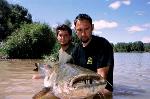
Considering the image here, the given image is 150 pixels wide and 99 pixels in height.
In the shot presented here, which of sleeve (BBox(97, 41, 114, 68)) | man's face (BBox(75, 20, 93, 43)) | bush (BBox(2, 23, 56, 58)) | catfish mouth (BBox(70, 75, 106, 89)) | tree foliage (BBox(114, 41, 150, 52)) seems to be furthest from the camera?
tree foliage (BBox(114, 41, 150, 52))

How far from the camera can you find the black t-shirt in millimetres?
4367

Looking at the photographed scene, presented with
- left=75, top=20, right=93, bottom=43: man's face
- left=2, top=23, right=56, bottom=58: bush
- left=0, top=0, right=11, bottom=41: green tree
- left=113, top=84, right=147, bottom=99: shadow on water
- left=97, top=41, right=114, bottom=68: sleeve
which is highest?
left=0, top=0, right=11, bottom=41: green tree

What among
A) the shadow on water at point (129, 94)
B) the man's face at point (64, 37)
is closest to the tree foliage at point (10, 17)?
the shadow on water at point (129, 94)

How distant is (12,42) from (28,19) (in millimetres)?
26591

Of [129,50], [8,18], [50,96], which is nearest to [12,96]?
[50,96]

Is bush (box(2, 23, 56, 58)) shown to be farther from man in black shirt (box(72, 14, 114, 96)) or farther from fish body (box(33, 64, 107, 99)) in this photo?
fish body (box(33, 64, 107, 99))

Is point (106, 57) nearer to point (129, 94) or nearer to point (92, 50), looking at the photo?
point (92, 50)

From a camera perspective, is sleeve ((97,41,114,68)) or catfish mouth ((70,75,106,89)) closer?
catfish mouth ((70,75,106,89))

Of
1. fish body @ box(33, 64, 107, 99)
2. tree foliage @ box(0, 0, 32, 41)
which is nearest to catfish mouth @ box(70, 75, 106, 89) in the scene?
fish body @ box(33, 64, 107, 99)

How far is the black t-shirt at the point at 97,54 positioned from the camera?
4367mm

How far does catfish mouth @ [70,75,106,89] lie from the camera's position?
2.96 m

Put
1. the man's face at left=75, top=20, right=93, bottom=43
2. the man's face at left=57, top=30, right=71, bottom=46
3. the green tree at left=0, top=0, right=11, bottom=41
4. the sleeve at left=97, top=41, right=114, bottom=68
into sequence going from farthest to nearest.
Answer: the green tree at left=0, top=0, right=11, bottom=41 < the man's face at left=57, top=30, right=71, bottom=46 < the sleeve at left=97, top=41, right=114, bottom=68 < the man's face at left=75, top=20, right=93, bottom=43

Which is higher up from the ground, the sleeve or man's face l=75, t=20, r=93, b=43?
man's face l=75, t=20, r=93, b=43

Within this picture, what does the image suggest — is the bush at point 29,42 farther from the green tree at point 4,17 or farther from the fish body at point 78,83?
the fish body at point 78,83
